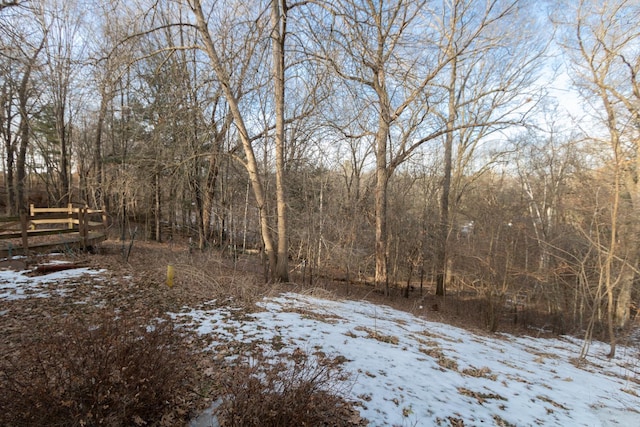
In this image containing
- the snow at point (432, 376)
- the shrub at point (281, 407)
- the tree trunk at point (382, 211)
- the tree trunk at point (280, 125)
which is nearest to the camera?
the shrub at point (281, 407)

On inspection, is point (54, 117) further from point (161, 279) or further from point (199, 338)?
point (199, 338)

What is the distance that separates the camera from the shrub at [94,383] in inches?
79.7

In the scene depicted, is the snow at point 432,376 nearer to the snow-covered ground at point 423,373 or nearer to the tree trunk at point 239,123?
the snow-covered ground at point 423,373

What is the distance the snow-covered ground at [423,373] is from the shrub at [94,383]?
5.84 feet

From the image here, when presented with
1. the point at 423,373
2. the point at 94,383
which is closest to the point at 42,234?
the point at 94,383

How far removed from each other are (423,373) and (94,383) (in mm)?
3612

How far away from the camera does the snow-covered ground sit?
3248 mm

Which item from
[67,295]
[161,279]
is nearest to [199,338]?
[67,295]

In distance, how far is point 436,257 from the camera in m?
15.0

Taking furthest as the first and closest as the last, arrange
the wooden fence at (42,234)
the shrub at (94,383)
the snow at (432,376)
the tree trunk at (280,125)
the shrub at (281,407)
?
the tree trunk at (280,125)
the wooden fence at (42,234)
the snow at (432,376)
the shrub at (281,407)
the shrub at (94,383)

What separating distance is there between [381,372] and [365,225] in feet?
36.4

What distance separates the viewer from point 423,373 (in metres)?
4.01

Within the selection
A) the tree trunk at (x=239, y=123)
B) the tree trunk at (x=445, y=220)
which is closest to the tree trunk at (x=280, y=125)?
the tree trunk at (x=239, y=123)

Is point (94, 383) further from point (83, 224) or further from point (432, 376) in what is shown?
point (83, 224)
